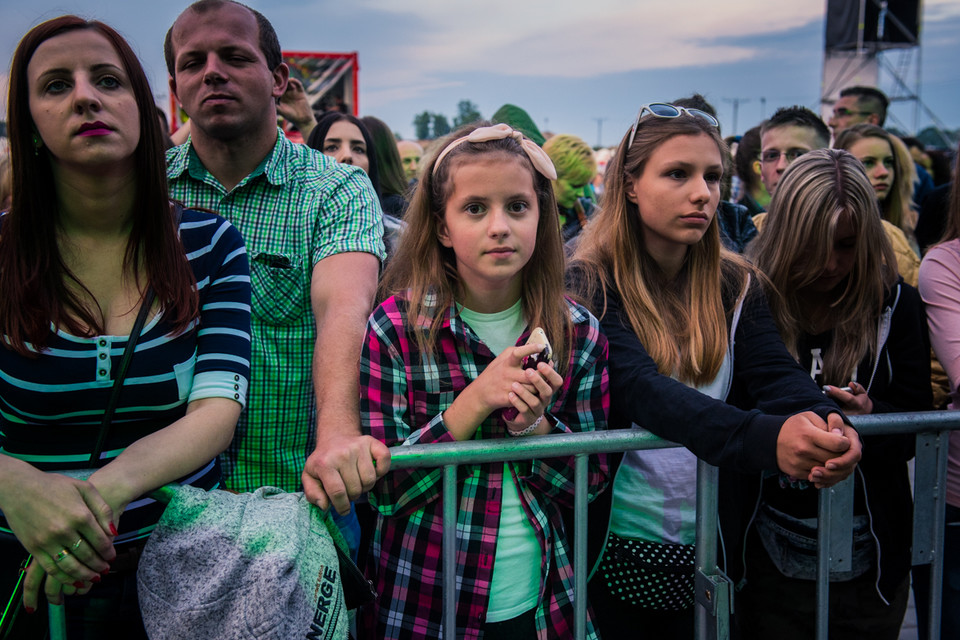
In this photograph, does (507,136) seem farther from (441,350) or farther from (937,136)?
(937,136)

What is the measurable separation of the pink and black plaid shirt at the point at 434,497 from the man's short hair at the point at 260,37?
1021mm

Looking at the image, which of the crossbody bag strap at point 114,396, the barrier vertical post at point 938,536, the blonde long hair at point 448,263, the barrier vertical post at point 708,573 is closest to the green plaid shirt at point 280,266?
the blonde long hair at point 448,263

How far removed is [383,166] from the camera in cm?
446

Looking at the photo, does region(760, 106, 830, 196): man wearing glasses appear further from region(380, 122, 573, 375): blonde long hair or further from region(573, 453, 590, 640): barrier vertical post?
region(573, 453, 590, 640): barrier vertical post

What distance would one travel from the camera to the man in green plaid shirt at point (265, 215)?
2111 millimetres

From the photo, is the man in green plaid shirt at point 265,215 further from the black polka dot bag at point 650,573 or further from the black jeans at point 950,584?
the black jeans at point 950,584

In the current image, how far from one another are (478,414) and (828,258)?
1325mm

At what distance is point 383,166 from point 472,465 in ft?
10.0

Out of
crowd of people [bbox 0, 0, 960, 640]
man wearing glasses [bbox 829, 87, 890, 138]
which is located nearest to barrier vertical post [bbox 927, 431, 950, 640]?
crowd of people [bbox 0, 0, 960, 640]

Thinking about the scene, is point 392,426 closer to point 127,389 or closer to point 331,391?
point 331,391

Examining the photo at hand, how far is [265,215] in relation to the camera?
216 centimetres

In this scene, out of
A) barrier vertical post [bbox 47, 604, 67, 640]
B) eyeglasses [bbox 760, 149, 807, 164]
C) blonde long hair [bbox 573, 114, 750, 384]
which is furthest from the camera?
eyeglasses [bbox 760, 149, 807, 164]

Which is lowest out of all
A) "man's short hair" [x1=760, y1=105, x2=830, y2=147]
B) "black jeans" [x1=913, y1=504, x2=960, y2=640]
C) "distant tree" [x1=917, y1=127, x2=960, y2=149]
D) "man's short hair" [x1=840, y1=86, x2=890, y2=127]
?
"black jeans" [x1=913, y1=504, x2=960, y2=640]

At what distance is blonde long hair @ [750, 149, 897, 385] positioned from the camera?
2213 millimetres
